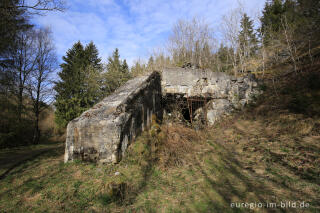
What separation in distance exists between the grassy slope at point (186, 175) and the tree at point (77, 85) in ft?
30.6

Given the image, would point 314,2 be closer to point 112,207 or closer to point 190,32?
point 190,32

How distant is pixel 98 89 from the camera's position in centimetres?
1432

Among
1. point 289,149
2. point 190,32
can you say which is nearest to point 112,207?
point 289,149

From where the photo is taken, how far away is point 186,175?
393cm

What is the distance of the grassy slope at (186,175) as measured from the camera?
2.81 metres

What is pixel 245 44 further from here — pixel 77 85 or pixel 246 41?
pixel 77 85

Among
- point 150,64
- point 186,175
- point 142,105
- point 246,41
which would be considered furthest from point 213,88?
point 246,41

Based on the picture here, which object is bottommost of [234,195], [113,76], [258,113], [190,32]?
[234,195]

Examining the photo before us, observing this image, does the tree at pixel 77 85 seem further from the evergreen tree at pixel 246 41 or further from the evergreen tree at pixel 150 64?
the evergreen tree at pixel 246 41

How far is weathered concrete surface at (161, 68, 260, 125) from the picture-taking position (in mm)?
8188

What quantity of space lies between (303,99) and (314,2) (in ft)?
34.5

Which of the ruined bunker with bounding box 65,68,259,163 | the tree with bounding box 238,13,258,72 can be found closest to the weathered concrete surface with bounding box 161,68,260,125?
the ruined bunker with bounding box 65,68,259,163

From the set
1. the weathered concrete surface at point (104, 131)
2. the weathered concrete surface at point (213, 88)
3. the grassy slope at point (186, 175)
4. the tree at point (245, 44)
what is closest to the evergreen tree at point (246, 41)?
the tree at point (245, 44)

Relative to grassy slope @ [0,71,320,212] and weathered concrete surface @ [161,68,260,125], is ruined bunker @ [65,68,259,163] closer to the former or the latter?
weathered concrete surface @ [161,68,260,125]
